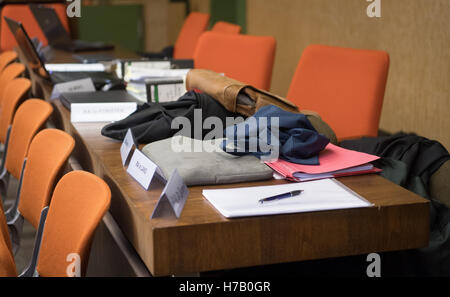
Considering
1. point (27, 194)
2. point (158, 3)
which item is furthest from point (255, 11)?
point (27, 194)

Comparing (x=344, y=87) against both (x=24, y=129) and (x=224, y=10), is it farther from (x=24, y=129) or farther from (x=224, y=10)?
(x=224, y=10)

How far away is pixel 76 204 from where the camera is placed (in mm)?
1498

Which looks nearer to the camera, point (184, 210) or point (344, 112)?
point (184, 210)

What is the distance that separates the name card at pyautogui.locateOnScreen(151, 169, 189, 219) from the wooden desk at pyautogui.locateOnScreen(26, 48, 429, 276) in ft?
0.07

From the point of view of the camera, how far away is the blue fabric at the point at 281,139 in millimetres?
1588

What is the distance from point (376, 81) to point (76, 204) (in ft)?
4.52

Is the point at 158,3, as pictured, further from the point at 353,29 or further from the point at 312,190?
the point at 312,190

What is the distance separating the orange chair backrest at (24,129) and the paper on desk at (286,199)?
1100 millimetres

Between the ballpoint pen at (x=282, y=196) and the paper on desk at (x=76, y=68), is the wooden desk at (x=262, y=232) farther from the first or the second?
the paper on desk at (x=76, y=68)

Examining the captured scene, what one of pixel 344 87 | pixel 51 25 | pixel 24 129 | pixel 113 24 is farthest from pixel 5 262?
pixel 113 24

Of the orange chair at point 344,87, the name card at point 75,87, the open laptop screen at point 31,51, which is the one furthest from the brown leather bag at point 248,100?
the open laptop screen at point 31,51

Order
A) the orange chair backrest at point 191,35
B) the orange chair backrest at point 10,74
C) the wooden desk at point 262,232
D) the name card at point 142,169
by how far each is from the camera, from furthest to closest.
Answer: the orange chair backrest at point 191,35, the orange chair backrest at point 10,74, the name card at point 142,169, the wooden desk at point 262,232

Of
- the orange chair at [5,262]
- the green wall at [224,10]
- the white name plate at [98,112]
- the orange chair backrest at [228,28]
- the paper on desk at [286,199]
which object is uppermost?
the green wall at [224,10]

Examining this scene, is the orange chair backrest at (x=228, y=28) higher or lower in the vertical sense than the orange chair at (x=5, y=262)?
higher
